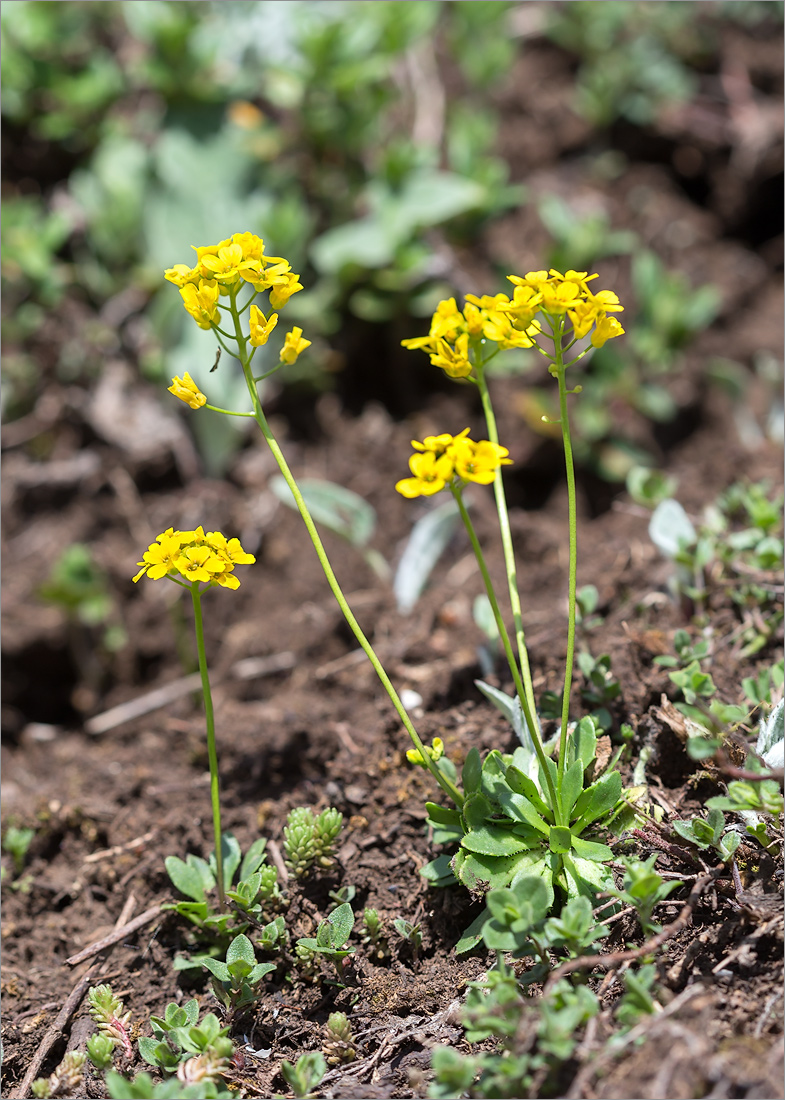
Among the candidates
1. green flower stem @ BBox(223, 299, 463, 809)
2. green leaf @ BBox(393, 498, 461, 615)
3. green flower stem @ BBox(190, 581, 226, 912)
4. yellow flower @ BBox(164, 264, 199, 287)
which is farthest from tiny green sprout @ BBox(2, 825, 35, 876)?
yellow flower @ BBox(164, 264, 199, 287)

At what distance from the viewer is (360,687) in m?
2.72

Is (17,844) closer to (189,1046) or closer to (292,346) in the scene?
(189,1046)

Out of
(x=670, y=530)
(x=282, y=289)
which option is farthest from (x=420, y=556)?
(x=282, y=289)

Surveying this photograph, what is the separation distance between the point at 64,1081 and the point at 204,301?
1524mm

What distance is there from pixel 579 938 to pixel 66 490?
9.66ft

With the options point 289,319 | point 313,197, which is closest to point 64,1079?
point 289,319

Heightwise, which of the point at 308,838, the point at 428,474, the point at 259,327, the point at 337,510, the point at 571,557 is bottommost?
the point at 308,838

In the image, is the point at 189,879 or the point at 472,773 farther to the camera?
the point at 189,879

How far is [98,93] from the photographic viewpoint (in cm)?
411

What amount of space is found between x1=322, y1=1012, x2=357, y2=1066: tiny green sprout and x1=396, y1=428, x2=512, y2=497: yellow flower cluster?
3.39ft

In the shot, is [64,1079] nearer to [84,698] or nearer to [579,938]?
[579,938]

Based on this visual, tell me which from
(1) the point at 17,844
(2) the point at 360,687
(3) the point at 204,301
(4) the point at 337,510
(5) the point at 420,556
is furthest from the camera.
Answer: (4) the point at 337,510

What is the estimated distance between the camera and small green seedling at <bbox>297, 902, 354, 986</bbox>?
175cm

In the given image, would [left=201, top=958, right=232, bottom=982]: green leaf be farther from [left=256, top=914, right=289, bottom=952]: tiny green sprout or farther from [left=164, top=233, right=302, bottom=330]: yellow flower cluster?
[left=164, top=233, right=302, bottom=330]: yellow flower cluster
